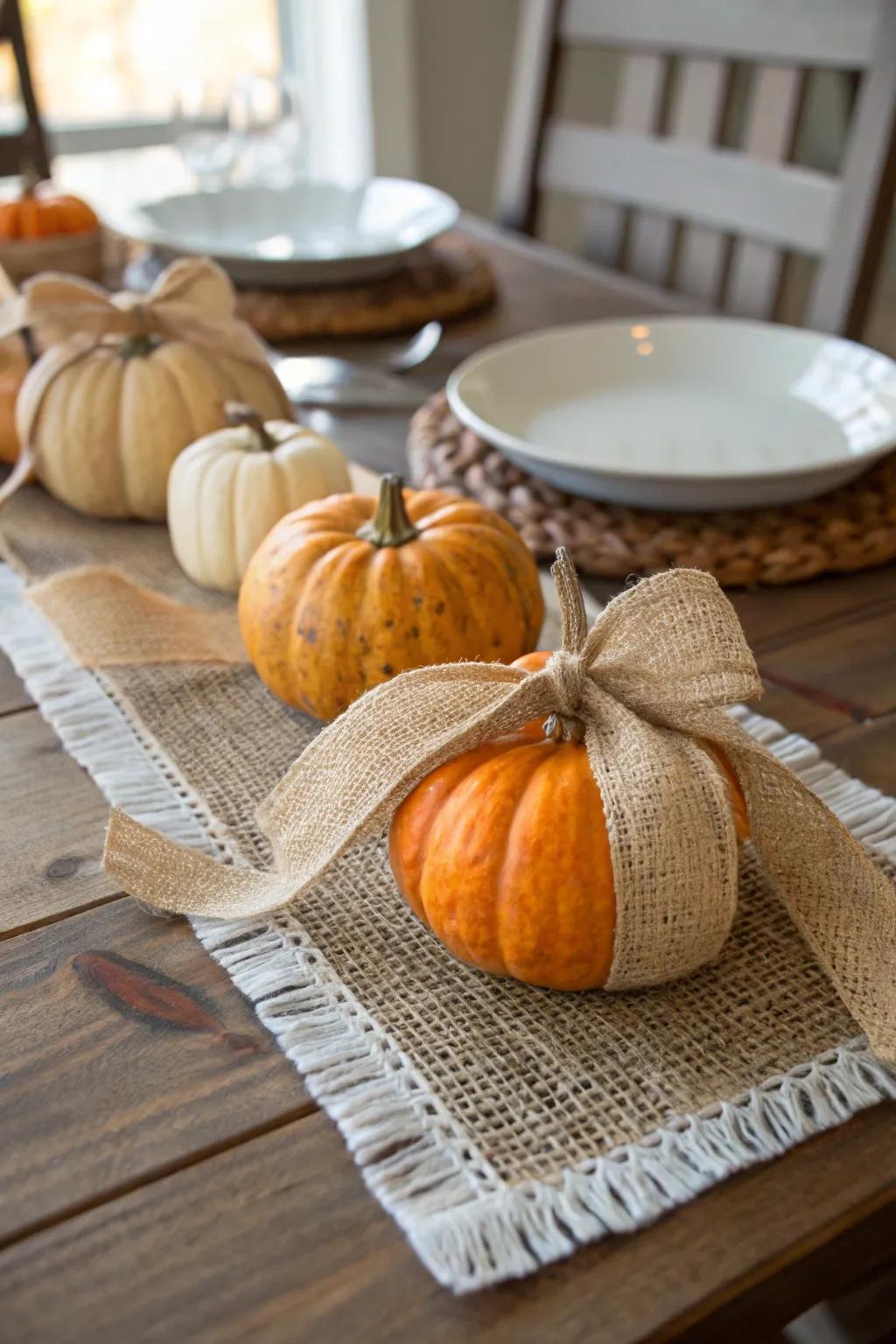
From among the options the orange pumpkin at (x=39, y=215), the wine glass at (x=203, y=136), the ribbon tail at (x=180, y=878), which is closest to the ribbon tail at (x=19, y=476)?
the ribbon tail at (x=180, y=878)

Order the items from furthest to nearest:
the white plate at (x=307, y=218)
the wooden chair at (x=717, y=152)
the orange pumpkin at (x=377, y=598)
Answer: the white plate at (x=307, y=218) → the wooden chair at (x=717, y=152) → the orange pumpkin at (x=377, y=598)

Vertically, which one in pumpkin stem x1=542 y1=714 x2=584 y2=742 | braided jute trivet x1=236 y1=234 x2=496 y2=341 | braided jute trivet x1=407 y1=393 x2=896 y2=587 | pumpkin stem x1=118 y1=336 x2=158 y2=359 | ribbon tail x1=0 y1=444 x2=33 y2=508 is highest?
pumpkin stem x1=542 y1=714 x2=584 y2=742

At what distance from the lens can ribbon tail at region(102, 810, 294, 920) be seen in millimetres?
550

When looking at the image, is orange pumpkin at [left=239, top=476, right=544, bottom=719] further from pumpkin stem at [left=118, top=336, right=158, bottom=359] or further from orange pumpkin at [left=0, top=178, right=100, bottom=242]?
orange pumpkin at [left=0, top=178, right=100, bottom=242]

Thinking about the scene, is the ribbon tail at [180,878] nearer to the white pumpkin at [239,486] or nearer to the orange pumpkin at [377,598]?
the orange pumpkin at [377,598]

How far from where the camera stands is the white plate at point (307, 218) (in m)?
1.39

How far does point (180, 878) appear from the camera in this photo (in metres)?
0.57

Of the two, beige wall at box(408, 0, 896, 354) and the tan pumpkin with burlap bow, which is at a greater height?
the tan pumpkin with burlap bow

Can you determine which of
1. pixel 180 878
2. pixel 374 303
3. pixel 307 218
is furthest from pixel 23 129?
pixel 180 878

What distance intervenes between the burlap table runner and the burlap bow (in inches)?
0.7

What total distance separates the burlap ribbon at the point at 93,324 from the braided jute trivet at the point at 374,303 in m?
0.29

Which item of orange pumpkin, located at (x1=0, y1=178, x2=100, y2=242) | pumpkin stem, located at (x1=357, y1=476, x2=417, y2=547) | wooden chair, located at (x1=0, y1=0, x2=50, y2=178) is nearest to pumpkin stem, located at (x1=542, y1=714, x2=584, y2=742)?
pumpkin stem, located at (x1=357, y1=476, x2=417, y2=547)

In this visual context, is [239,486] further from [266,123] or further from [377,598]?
[266,123]

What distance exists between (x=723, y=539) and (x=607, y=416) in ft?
0.69
